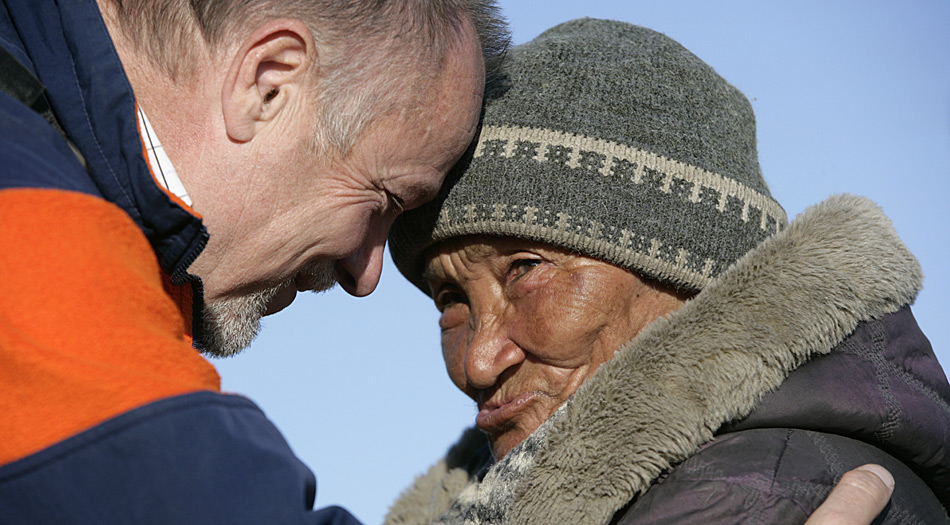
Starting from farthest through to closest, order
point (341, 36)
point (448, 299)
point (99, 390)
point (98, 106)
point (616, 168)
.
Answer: point (448, 299) → point (616, 168) → point (341, 36) → point (98, 106) → point (99, 390)

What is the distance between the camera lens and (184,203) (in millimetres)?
1709

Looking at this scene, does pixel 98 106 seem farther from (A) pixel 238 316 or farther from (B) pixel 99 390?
(A) pixel 238 316

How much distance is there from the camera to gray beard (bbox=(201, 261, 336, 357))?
2240 mm

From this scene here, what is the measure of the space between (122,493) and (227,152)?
3.16 ft

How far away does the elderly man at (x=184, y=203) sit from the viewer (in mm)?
1191

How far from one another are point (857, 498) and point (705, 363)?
1.52 feet

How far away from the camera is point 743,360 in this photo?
82.3 inches

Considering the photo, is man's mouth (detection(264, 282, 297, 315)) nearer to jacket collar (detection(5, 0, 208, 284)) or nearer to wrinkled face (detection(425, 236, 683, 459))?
wrinkled face (detection(425, 236, 683, 459))

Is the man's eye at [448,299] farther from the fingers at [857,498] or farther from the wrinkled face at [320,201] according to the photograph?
the fingers at [857,498]

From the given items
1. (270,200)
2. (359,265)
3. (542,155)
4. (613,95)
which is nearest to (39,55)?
(270,200)

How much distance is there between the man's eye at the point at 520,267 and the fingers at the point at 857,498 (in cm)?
115

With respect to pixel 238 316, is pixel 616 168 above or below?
above

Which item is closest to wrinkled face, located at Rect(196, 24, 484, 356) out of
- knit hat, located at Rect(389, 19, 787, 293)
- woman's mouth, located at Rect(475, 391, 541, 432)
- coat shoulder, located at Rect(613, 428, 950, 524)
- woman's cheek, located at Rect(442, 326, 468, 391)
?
knit hat, located at Rect(389, 19, 787, 293)

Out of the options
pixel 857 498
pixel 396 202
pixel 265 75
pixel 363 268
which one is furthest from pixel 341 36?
pixel 857 498
